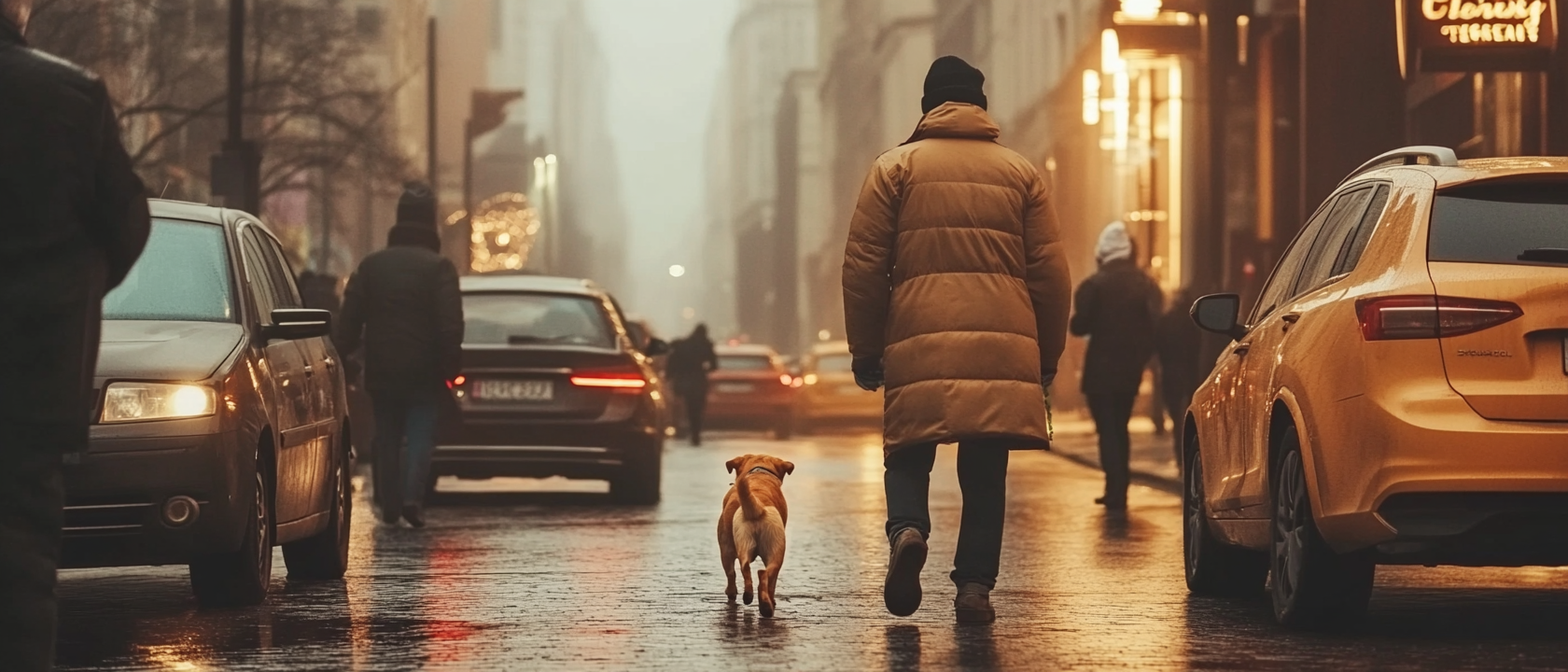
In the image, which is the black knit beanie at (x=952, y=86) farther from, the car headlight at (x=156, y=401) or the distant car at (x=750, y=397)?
the distant car at (x=750, y=397)

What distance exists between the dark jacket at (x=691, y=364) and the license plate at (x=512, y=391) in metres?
17.6

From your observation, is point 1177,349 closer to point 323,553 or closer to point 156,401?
point 323,553

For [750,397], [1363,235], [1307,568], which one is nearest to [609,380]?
[1363,235]

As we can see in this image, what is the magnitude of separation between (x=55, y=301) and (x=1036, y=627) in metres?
3.99

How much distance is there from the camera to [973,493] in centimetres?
891

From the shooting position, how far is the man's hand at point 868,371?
896 centimetres

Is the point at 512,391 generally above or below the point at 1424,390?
below

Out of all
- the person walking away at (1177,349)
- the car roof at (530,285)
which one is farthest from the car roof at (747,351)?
the car roof at (530,285)

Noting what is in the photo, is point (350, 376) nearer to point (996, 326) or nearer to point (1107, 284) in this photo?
point (1107, 284)

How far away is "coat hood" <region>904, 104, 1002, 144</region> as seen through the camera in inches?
352

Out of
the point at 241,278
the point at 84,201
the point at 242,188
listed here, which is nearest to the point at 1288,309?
the point at 241,278

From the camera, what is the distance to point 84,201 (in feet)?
19.1

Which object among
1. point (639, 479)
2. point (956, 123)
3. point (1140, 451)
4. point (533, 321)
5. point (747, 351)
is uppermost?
point (956, 123)

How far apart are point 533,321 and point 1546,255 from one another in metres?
10.4
